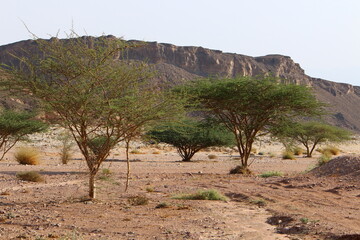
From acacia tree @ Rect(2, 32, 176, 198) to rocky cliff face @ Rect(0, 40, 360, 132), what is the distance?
285 ft

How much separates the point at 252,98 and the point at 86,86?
11.5 metres

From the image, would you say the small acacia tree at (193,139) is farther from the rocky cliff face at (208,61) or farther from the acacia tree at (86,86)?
the rocky cliff face at (208,61)

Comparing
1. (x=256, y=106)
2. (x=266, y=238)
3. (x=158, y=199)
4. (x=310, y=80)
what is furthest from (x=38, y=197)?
(x=310, y=80)

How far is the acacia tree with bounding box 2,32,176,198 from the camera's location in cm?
1164

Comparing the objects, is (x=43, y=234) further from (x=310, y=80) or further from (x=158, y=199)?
(x=310, y=80)

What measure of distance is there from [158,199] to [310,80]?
123567mm

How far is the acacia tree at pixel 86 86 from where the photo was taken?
11641 millimetres

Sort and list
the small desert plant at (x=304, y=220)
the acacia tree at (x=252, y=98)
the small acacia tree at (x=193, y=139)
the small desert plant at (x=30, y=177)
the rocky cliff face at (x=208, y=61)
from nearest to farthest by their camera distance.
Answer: the small desert plant at (x=304, y=220)
the small desert plant at (x=30, y=177)
the acacia tree at (x=252, y=98)
the small acacia tree at (x=193, y=139)
the rocky cliff face at (x=208, y=61)

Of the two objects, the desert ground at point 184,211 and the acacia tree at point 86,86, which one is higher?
the acacia tree at point 86,86

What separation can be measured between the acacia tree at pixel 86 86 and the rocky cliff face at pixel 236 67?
285 feet

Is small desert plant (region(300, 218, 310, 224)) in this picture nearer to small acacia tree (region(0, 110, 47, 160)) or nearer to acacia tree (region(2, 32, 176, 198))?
acacia tree (region(2, 32, 176, 198))

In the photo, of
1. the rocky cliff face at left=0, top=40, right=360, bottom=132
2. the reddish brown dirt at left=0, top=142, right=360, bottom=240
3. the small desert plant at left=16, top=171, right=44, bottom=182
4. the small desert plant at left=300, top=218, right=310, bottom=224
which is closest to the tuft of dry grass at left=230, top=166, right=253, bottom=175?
the reddish brown dirt at left=0, top=142, right=360, bottom=240

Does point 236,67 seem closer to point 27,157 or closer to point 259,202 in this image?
point 27,157

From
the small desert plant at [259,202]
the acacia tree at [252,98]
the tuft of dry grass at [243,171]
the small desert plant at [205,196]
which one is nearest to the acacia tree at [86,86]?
the small desert plant at [205,196]
